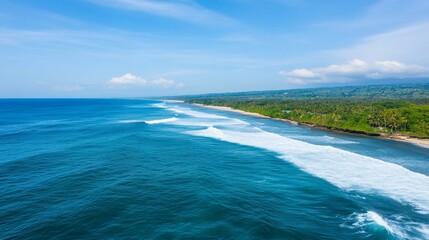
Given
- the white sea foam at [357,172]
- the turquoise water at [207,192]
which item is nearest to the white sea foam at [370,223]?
the turquoise water at [207,192]

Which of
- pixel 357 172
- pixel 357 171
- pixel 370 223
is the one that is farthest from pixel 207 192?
pixel 357 171

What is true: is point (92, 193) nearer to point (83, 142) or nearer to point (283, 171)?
point (283, 171)

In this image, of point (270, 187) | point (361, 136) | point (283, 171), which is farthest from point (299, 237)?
point (361, 136)

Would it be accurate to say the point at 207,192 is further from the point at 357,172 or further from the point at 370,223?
the point at 357,172

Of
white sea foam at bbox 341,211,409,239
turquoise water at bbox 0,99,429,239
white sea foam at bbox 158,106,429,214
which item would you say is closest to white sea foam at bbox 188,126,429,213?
white sea foam at bbox 158,106,429,214

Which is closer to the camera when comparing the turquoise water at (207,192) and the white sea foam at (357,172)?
the turquoise water at (207,192)

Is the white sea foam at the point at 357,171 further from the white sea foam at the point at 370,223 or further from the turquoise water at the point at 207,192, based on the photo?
the white sea foam at the point at 370,223
